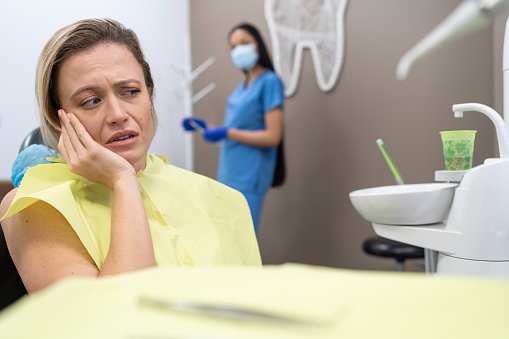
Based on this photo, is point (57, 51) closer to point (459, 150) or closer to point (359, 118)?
point (459, 150)

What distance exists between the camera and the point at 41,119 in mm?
1062

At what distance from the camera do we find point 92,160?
92 centimetres

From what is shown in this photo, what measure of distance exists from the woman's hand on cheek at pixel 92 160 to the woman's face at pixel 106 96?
6 cm

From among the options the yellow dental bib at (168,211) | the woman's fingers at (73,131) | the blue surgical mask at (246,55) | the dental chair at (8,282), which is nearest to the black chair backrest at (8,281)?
the dental chair at (8,282)

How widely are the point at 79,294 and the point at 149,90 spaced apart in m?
0.95

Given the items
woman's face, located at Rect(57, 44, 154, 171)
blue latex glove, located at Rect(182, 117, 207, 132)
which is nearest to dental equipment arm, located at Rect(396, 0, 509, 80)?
woman's face, located at Rect(57, 44, 154, 171)

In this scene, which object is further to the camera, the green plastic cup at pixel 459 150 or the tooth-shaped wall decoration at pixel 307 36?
the tooth-shaped wall decoration at pixel 307 36

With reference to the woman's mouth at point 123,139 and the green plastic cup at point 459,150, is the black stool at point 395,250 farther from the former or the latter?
the woman's mouth at point 123,139

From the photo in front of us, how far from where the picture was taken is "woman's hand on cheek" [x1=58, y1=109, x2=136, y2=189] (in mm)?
917

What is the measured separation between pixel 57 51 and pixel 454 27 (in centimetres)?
163

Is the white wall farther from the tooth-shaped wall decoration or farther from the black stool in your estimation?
the black stool

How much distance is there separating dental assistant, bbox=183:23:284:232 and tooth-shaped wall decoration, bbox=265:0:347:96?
0.99 feet

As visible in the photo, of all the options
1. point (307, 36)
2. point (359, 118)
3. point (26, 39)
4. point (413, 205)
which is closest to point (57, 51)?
point (413, 205)

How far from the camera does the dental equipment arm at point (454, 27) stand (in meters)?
1.36
